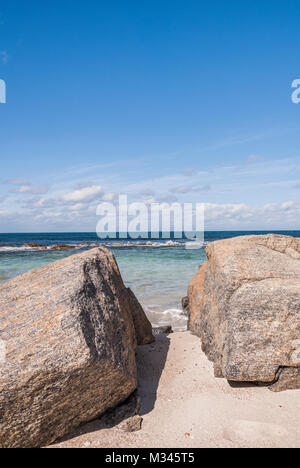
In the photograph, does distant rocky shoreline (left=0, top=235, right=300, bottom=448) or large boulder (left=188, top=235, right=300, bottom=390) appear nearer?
distant rocky shoreline (left=0, top=235, right=300, bottom=448)

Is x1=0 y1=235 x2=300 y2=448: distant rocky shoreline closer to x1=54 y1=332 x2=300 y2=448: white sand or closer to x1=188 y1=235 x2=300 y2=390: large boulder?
x1=188 y1=235 x2=300 y2=390: large boulder

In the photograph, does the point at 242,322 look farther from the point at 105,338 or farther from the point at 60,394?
the point at 60,394

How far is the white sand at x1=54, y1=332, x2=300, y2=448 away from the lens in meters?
3.43

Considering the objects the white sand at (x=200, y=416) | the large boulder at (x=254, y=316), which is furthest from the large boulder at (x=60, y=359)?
the large boulder at (x=254, y=316)

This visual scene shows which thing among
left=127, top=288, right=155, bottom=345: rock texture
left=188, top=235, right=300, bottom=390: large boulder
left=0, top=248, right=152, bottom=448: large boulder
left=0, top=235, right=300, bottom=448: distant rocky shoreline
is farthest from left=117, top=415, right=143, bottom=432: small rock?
left=127, top=288, right=155, bottom=345: rock texture

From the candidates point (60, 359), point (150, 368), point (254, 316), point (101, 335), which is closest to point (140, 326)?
point (150, 368)

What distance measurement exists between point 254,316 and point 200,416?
1.39m

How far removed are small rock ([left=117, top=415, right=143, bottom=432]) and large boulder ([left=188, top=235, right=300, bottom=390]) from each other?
126 cm

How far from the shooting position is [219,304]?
4.95 m

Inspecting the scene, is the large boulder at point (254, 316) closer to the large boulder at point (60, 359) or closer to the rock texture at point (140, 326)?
the rock texture at point (140, 326)

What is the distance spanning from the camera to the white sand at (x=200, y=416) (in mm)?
3426

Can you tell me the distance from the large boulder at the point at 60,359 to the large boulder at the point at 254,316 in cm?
139

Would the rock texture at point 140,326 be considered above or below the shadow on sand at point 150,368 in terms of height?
above
